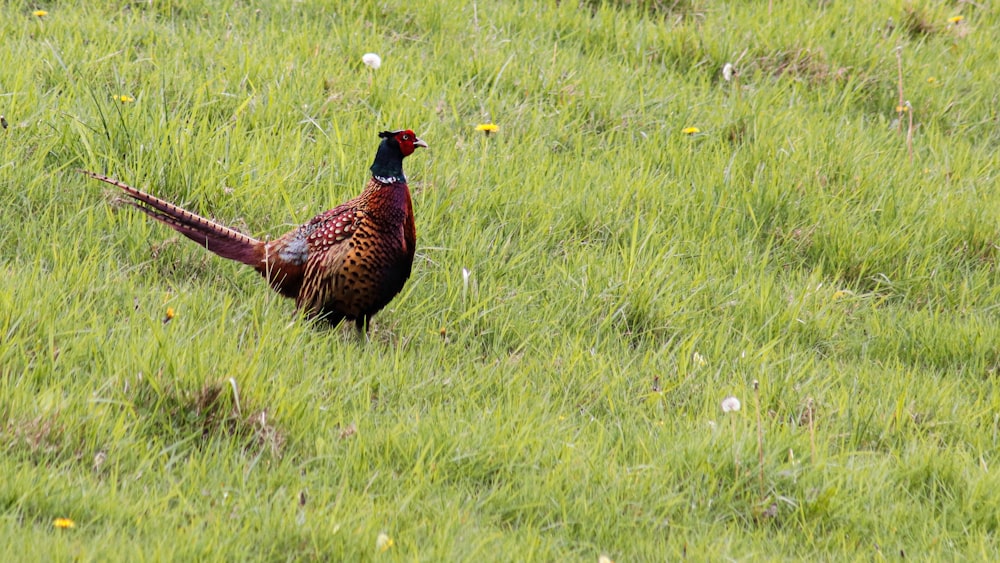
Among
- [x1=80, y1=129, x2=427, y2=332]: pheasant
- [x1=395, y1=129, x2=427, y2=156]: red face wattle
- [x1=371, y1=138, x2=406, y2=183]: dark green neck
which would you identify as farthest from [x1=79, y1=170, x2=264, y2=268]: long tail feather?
[x1=395, y1=129, x2=427, y2=156]: red face wattle

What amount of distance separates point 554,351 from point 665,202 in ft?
3.90

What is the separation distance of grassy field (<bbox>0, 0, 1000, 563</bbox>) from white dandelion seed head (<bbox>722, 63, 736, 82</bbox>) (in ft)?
0.23

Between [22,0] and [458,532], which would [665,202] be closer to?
[458,532]

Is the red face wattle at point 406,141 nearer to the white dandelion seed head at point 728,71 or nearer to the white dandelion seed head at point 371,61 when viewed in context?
the white dandelion seed head at point 371,61

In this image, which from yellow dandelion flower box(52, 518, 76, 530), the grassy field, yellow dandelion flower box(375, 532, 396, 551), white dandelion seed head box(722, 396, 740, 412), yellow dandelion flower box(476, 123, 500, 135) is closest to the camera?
yellow dandelion flower box(52, 518, 76, 530)

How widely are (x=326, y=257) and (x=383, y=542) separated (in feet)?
4.47

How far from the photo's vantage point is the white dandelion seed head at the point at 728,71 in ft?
19.2

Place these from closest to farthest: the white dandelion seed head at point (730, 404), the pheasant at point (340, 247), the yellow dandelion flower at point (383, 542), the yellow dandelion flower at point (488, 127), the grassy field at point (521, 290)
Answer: the yellow dandelion flower at point (383, 542), the grassy field at point (521, 290), the white dandelion seed head at point (730, 404), the pheasant at point (340, 247), the yellow dandelion flower at point (488, 127)

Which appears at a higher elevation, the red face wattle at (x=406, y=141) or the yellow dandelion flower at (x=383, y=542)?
the red face wattle at (x=406, y=141)

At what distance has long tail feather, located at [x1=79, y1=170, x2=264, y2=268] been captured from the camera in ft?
13.3

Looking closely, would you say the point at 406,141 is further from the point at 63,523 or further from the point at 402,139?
the point at 63,523

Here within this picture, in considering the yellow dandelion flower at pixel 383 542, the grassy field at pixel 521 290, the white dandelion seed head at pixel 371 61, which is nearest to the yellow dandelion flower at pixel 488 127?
the grassy field at pixel 521 290

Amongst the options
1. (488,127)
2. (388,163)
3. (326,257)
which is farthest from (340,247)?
(488,127)

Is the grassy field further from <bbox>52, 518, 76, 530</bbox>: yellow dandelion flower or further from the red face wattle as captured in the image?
the red face wattle
